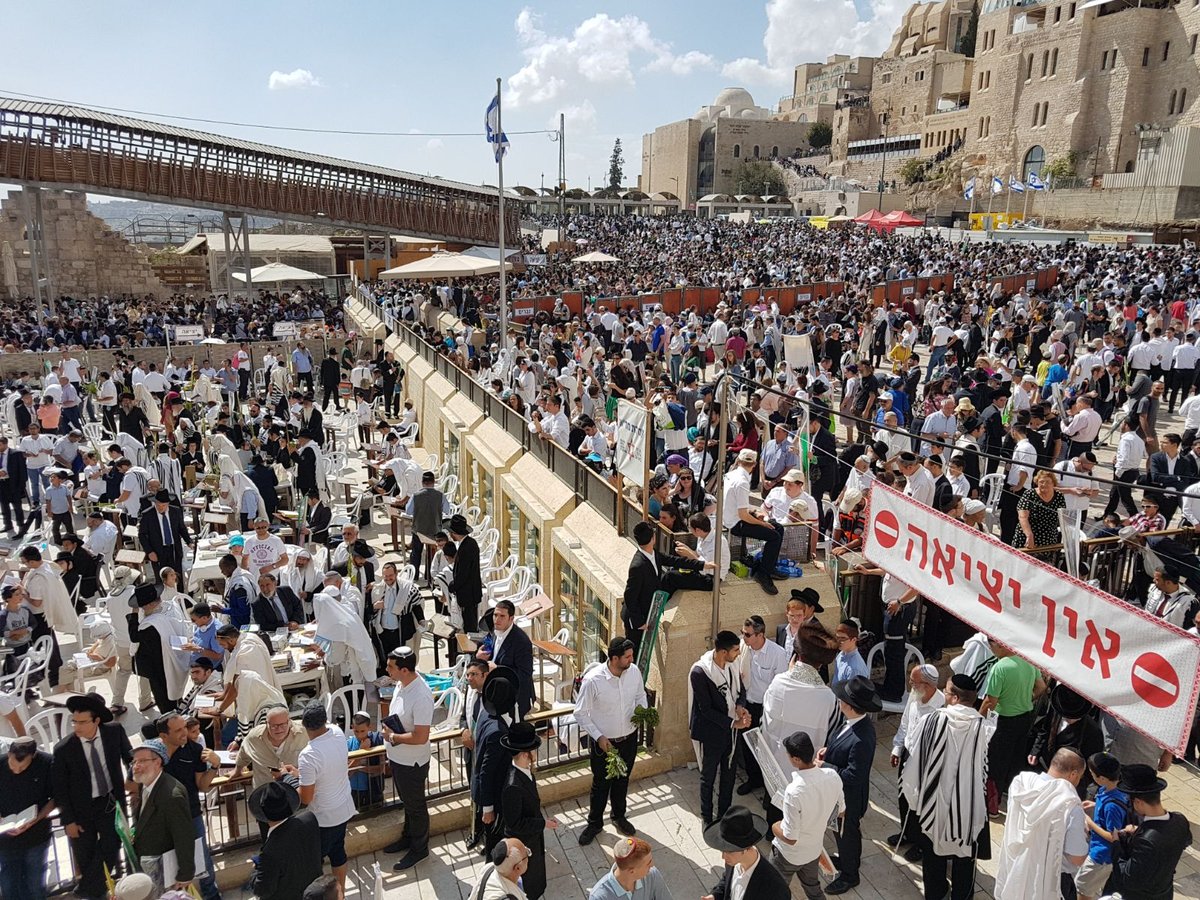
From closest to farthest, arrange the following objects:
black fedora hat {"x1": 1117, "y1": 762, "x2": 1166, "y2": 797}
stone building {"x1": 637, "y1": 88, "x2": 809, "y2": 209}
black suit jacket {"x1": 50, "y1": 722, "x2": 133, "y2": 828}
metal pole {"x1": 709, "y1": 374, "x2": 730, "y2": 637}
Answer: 1. black fedora hat {"x1": 1117, "y1": 762, "x2": 1166, "y2": 797}
2. black suit jacket {"x1": 50, "y1": 722, "x2": 133, "y2": 828}
3. metal pole {"x1": 709, "y1": 374, "x2": 730, "y2": 637}
4. stone building {"x1": 637, "y1": 88, "x2": 809, "y2": 209}

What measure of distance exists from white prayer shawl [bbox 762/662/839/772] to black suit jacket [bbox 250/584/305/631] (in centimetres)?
500

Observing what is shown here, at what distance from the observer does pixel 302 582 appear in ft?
28.6

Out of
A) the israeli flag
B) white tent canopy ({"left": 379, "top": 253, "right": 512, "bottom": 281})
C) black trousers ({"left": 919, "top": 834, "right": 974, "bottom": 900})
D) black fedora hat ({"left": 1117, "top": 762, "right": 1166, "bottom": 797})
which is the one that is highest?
the israeli flag

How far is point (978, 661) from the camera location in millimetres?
5785

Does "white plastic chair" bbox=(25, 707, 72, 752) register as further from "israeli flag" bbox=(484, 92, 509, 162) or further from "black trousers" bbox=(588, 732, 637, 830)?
"israeli flag" bbox=(484, 92, 509, 162)

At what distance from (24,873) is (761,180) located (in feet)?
349

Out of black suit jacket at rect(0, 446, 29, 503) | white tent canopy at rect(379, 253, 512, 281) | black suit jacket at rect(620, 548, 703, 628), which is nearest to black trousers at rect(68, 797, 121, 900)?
black suit jacket at rect(620, 548, 703, 628)

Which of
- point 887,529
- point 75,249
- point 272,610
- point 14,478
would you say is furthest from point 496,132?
point 75,249

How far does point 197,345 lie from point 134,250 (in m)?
17.5

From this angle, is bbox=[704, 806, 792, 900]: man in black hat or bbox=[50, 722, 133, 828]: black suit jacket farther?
bbox=[50, 722, 133, 828]: black suit jacket

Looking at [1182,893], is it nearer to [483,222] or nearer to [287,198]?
[287,198]

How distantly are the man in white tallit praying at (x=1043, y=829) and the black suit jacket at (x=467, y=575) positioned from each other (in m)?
5.56

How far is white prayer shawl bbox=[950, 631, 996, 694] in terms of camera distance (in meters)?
5.68

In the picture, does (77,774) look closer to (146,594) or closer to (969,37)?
(146,594)
